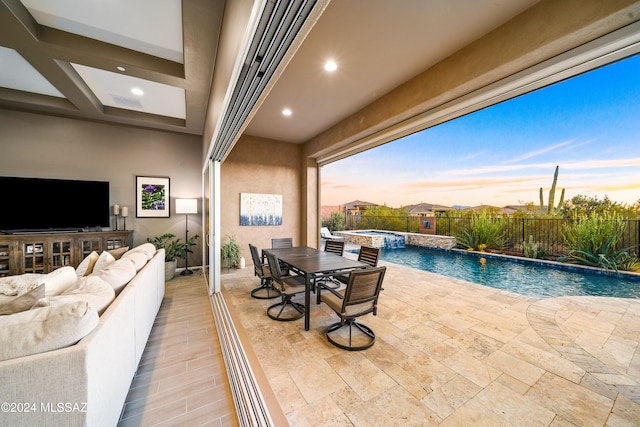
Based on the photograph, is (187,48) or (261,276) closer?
(187,48)

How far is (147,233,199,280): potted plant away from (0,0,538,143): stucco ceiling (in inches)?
106

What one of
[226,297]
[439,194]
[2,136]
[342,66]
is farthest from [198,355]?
[439,194]

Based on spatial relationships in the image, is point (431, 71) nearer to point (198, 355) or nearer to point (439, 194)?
point (198, 355)

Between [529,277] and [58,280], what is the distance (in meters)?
7.24

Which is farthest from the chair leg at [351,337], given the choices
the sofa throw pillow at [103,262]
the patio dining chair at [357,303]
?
the sofa throw pillow at [103,262]

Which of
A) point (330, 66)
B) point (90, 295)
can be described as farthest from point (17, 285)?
point (330, 66)

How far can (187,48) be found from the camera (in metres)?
2.42

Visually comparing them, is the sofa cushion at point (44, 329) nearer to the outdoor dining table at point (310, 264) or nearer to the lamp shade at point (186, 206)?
the outdoor dining table at point (310, 264)


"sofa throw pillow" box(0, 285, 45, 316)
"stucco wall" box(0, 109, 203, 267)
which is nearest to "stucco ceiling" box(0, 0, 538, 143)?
"stucco wall" box(0, 109, 203, 267)

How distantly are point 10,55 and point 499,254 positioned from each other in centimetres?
1009

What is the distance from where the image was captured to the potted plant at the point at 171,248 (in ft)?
15.0

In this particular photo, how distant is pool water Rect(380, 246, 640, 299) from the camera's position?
154 inches

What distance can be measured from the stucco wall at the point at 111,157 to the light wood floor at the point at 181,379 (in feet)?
9.52

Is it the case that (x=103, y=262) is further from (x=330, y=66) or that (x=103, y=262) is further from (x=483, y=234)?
(x=483, y=234)
